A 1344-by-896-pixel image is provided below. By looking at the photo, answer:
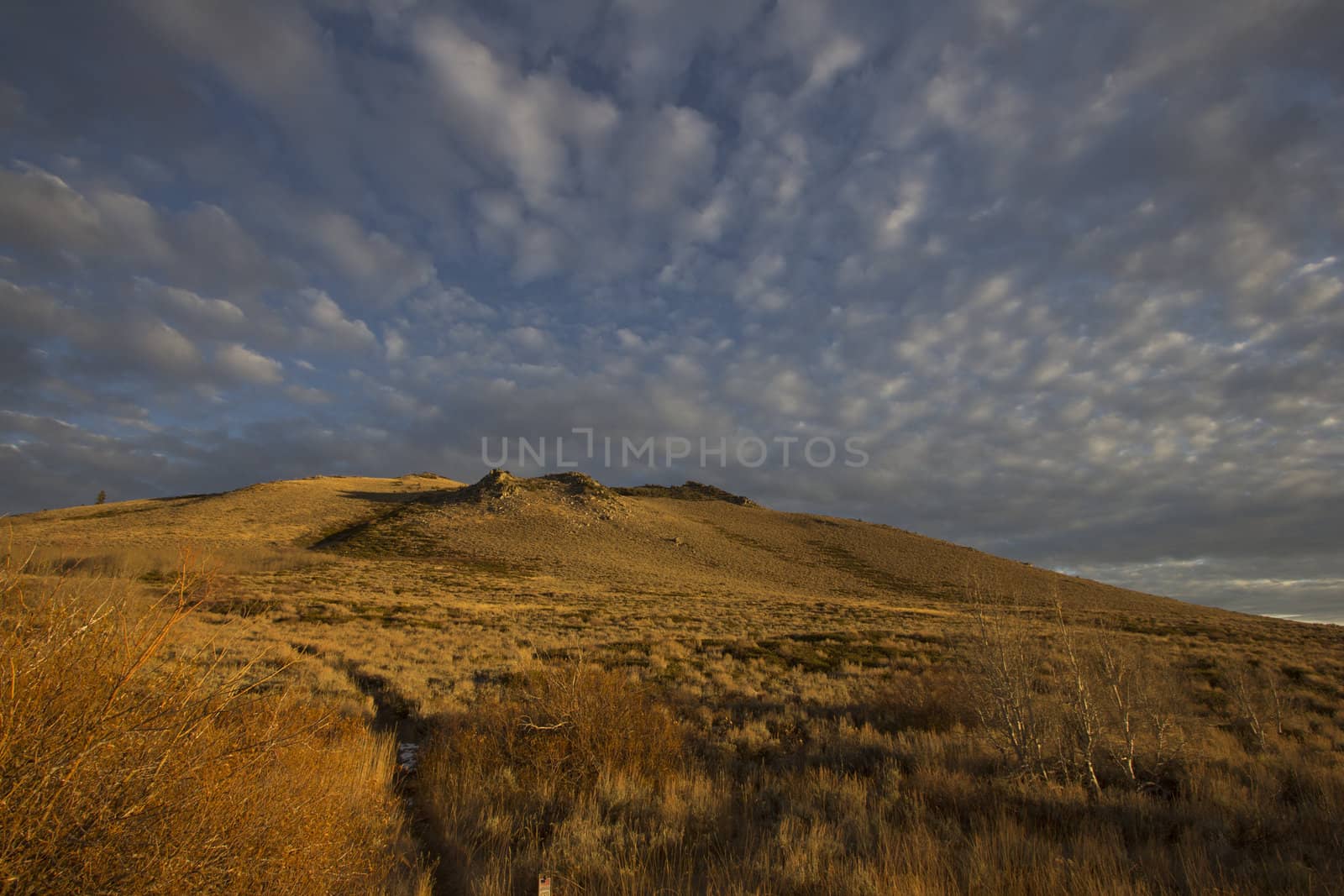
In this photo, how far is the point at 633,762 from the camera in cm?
710

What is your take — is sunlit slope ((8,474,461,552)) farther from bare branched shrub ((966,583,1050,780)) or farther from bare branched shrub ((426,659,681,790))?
bare branched shrub ((966,583,1050,780))

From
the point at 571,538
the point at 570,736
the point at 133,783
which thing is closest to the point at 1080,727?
the point at 570,736

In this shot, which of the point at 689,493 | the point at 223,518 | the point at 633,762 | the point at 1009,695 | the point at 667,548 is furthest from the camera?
the point at 689,493

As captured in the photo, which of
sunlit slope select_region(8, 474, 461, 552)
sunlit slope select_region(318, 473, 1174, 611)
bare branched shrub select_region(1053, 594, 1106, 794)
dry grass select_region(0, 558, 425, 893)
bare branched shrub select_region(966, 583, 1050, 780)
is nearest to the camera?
dry grass select_region(0, 558, 425, 893)

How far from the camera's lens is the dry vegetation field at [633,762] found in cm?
303

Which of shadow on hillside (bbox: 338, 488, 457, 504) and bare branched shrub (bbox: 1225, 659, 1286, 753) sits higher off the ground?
shadow on hillside (bbox: 338, 488, 457, 504)

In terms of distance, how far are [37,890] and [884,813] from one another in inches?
243

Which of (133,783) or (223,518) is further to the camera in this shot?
(223,518)

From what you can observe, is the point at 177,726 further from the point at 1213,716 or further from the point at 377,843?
the point at 1213,716

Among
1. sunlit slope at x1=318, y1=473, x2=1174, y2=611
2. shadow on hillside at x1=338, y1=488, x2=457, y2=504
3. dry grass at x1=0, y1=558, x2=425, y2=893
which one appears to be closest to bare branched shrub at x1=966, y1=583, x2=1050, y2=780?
dry grass at x1=0, y1=558, x2=425, y2=893

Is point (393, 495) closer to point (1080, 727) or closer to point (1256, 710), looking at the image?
point (1256, 710)

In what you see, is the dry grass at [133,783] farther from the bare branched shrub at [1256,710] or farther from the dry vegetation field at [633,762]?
the bare branched shrub at [1256,710]

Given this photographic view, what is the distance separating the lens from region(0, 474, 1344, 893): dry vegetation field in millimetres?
3031

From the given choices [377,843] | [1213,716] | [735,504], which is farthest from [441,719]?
[735,504]
